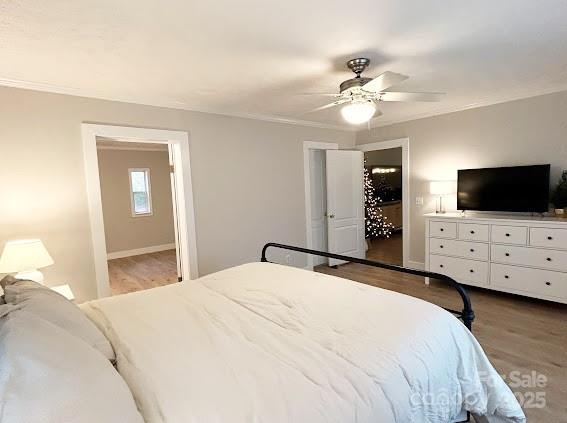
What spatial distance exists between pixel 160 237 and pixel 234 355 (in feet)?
21.9

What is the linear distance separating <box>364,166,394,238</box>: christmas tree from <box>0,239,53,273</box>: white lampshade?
6.10 m

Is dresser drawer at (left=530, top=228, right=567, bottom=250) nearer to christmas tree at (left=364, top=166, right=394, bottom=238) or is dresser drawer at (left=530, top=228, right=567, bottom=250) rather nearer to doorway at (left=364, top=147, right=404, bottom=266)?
doorway at (left=364, top=147, right=404, bottom=266)

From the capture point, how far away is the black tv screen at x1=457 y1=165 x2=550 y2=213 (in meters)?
3.55

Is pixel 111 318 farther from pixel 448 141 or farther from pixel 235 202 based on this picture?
pixel 448 141

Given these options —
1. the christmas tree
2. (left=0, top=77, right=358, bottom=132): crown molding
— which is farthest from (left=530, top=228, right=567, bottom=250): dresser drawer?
the christmas tree

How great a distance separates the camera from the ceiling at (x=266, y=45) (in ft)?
5.77

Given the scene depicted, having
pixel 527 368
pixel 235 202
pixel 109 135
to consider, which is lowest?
pixel 527 368

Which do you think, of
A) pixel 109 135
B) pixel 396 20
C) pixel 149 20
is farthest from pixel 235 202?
pixel 396 20

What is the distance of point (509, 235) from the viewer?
355 centimetres

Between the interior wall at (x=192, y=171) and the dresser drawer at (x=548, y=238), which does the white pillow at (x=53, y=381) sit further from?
the dresser drawer at (x=548, y=238)

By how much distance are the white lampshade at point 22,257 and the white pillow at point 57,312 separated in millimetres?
1012

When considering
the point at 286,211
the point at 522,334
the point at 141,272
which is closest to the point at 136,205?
the point at 141,272

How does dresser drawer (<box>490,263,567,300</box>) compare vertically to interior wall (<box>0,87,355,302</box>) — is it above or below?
below

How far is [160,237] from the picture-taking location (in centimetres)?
739
